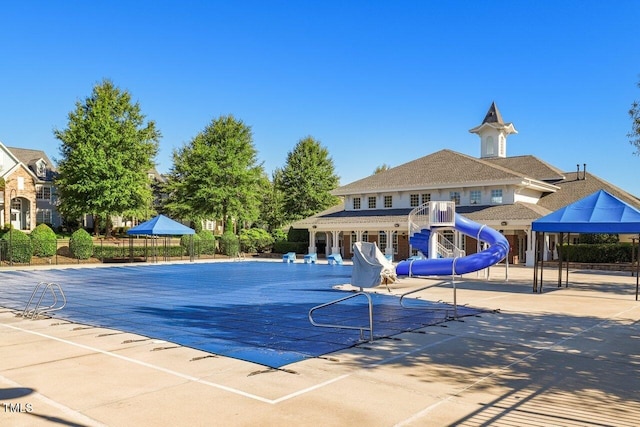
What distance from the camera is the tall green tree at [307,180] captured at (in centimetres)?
6247

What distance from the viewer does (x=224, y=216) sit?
5412 centimetres

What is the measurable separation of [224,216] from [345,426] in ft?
163

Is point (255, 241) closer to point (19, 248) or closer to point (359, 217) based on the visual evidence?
point (359, 217)

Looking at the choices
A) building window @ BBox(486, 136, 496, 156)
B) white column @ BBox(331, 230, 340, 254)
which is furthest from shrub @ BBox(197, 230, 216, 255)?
building window @ BBox(486, 136, 496, 156)

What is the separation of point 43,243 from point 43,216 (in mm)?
27083

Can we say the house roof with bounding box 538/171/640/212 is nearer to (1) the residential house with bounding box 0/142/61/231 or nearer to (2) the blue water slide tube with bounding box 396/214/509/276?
(2) the blue water slide tube with bounding box 396/214/509/276

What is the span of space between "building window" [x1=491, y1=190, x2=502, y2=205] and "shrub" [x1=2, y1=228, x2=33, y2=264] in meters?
31.9

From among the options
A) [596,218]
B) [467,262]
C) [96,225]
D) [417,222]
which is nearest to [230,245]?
[96,225]

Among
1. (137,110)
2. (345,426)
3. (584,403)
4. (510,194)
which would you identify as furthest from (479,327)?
(137,110)

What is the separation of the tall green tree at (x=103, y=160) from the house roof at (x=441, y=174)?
19438 millimetres

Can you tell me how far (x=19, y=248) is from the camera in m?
32.8

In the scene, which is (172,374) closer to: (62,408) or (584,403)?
(62,408)

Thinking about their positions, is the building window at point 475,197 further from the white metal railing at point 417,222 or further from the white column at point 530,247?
the white metal railing at point 417,222

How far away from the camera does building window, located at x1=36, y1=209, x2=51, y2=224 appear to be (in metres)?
58.9
